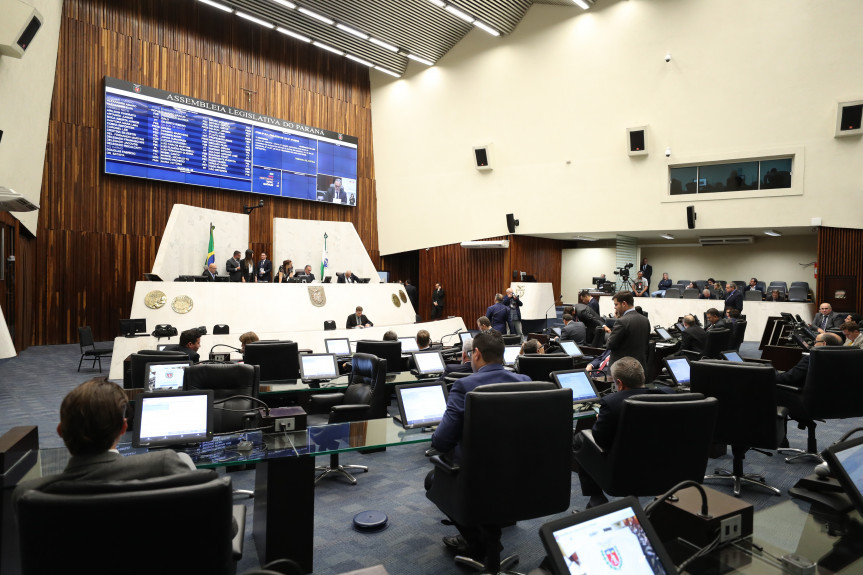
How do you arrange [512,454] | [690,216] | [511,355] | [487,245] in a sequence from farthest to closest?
[487,245]
[690,216]
[511,355]
[512,454]

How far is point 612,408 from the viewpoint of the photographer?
315 cm

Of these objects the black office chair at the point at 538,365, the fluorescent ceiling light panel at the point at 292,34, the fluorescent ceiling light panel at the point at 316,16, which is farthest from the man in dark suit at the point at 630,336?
Result: the fluorescent ceiling light panel at the point at 292,34

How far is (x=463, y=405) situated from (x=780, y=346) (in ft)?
28.2

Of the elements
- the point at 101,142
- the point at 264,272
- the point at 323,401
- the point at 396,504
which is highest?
the point at 101,142

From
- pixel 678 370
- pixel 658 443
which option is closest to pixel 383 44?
pixel 678 370

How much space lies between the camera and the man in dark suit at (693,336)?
25.6ft

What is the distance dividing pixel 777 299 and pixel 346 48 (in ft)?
45.5

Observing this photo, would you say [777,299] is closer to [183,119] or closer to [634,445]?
[634,445]

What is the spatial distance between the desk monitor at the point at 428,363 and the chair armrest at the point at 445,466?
288 cm

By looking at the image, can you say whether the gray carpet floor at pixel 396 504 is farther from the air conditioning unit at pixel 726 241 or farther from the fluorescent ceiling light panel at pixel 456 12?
the fluorescent ceiling light panel at pixel 456 12

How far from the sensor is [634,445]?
9.93 feet

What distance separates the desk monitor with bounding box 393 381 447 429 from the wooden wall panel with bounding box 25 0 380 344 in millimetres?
11644

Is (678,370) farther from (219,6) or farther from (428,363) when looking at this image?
(219,6)

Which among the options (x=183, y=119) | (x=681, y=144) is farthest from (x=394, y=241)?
(x=681, y=144)
